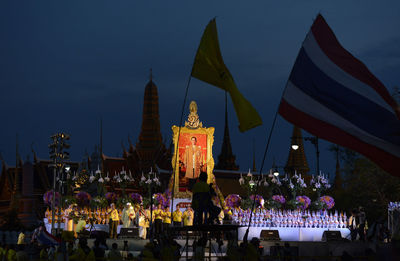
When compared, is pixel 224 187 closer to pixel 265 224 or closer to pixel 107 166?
pixel 107 166

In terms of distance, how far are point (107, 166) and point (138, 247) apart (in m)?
27.3

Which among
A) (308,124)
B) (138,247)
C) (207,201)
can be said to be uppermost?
(308,124)

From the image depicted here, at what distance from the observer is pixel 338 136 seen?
12.8m

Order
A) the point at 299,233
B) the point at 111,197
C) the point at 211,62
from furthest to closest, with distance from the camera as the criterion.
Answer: the point at 111,197, the point at 299,233, the point at 211,62

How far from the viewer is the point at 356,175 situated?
46312 millimetres

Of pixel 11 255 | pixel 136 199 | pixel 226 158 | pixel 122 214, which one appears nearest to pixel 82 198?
pixel 136 199

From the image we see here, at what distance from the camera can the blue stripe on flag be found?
12625mm

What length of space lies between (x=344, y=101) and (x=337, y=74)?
598 mm

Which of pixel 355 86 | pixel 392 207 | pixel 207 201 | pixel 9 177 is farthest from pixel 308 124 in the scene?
pixel 9 177

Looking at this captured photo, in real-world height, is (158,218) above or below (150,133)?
below

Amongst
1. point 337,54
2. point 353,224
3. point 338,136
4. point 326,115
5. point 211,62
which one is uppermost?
point 211,62

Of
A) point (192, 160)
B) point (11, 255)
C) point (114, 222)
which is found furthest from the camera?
point (192, 160)

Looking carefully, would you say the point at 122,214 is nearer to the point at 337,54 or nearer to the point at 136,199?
the point at 136,199

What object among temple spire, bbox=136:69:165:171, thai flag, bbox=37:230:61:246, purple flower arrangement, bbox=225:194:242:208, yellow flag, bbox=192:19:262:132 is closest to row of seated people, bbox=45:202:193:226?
purple flower arrangement, bbox=225:194:242:208
